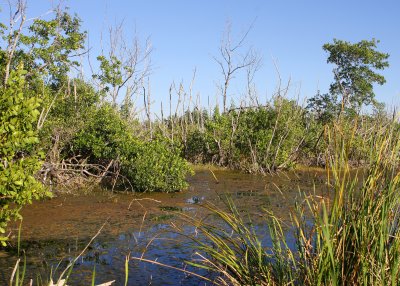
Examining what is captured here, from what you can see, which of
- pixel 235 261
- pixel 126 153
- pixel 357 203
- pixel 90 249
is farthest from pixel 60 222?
pixel 357 203

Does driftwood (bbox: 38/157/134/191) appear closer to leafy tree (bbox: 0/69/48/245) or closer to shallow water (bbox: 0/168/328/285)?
shallow water (bbox: 0/168/328/285)

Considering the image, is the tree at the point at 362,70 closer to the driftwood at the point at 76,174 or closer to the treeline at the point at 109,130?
the treeline at the point at 109,130


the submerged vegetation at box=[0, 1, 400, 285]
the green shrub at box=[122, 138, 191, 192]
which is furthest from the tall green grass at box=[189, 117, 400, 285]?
the green shrub at box=[122, 138, 191, 192]

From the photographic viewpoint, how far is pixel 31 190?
534 cm

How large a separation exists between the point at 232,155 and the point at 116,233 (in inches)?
458

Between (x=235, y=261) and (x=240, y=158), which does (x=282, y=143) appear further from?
(x=235, y=261)

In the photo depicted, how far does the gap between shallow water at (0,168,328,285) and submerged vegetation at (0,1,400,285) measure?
327 mm

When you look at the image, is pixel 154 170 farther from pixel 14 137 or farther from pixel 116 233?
pixel 14 137

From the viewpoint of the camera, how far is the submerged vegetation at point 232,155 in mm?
3158

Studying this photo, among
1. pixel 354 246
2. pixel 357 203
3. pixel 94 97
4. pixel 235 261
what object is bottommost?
pixel 235 261

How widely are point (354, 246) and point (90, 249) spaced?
182 inches

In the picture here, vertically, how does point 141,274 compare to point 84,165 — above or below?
below

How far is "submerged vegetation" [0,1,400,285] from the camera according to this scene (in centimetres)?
316

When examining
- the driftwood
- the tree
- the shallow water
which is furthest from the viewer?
the tree
